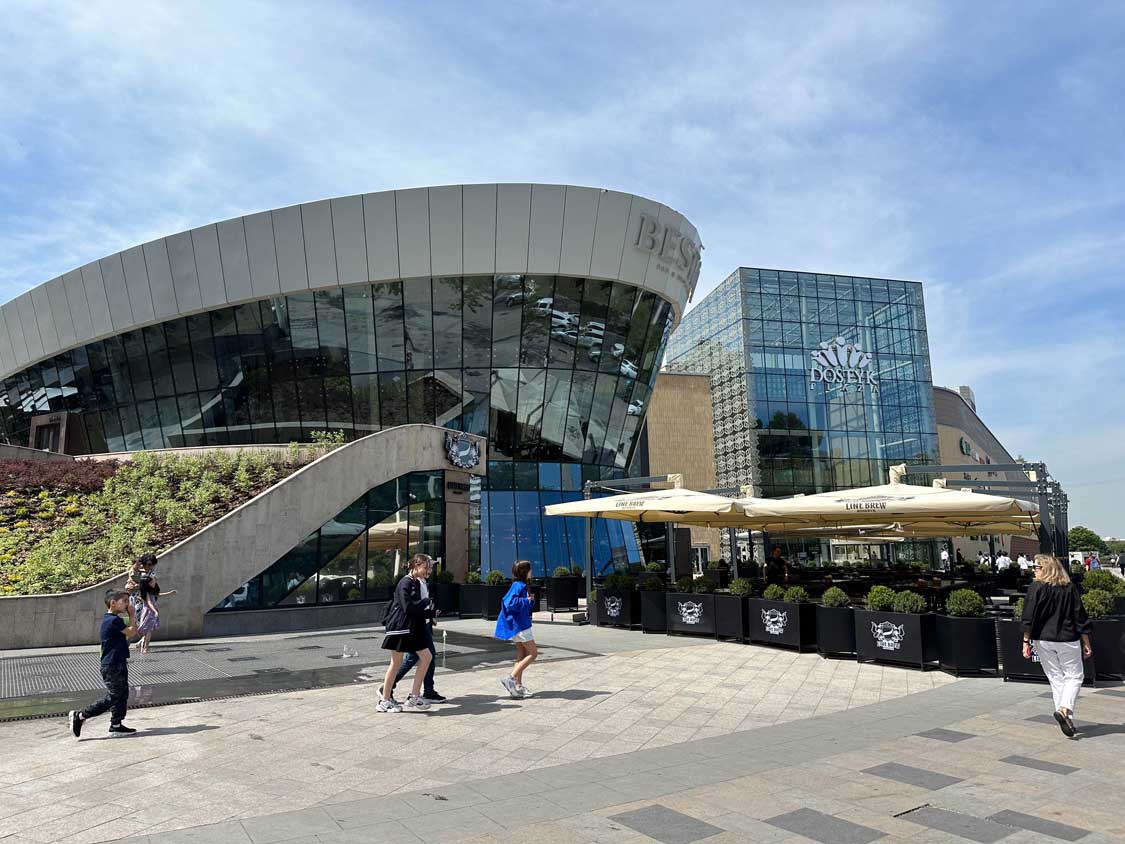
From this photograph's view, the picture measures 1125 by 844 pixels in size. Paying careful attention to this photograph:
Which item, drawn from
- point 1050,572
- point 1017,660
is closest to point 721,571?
point 1017,660

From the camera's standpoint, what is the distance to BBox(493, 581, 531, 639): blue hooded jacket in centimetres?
912

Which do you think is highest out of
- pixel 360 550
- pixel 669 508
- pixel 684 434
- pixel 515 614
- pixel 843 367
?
pixel 843 367

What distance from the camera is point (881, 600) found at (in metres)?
11.1

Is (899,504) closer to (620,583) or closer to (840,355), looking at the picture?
(620,583)

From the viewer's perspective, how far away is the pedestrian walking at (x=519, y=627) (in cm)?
891

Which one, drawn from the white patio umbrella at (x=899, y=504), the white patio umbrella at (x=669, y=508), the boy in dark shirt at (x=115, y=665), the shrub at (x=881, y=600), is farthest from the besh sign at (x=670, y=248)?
the boy in dark shirt at (x=115, y=665)

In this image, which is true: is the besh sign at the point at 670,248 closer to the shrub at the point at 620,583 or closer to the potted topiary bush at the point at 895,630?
the shrub at the point at 620,583

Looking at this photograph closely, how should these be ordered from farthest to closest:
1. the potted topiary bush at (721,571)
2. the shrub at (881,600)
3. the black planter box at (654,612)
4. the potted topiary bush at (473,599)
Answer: the potted topiary bush at (721,571)
the potted topiary bush at (473,599)
the black planter box at (654,612)
the shrub at (881,600)

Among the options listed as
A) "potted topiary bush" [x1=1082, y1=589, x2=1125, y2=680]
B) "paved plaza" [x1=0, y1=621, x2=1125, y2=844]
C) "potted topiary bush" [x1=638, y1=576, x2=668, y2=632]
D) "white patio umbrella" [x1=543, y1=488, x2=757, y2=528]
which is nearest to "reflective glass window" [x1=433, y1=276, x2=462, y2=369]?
"white patio umbrella" [x1=543, y1=488, x2=757, y2=528]

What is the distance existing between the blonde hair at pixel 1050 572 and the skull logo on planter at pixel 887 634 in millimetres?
3350

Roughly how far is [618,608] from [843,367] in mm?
44524

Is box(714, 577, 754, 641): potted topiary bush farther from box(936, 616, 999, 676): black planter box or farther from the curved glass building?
the curved glass building

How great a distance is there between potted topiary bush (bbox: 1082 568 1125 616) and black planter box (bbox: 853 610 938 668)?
288cm

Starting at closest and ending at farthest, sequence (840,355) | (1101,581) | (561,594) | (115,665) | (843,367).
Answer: (115,665)
(1101,581)
(561,594)
(843,367)
(840,355)
